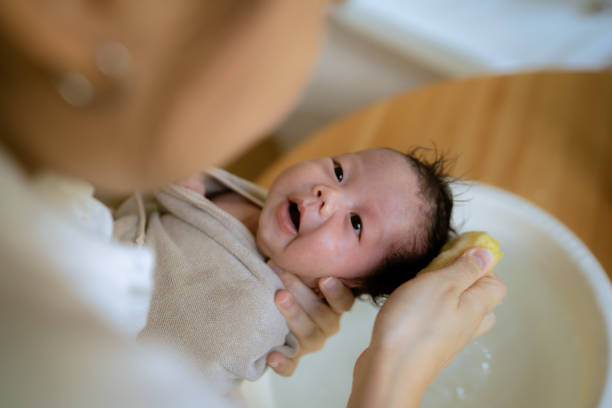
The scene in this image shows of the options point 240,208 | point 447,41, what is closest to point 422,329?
point 240,208

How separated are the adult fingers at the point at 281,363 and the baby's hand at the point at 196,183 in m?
0.29

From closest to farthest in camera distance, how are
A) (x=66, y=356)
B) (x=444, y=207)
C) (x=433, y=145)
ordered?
1. (x=66, y=356)
2. (x=444, y=207)
3. (x=433, y=145)

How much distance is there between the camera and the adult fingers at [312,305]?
739mm

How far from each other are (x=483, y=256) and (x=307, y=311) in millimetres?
256

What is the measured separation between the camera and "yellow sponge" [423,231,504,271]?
0.71 meters

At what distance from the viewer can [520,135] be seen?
42.0 inches

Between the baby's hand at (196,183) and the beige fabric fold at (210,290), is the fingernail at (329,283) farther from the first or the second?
the baby's hand at (196,183)

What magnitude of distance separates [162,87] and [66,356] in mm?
160

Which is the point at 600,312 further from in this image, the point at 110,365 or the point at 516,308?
the point at 110,365

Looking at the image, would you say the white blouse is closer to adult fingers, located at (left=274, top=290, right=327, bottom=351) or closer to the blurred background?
adult fingers, located at (left=274, top=290, right=327, bottom=351)

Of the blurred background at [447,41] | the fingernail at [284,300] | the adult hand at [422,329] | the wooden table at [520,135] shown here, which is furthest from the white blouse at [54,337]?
the blurred background at [447,41]

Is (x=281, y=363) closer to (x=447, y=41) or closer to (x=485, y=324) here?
(x=485, y=324)

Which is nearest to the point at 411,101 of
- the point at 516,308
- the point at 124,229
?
the point at 516,308

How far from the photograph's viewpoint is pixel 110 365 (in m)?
0.29
